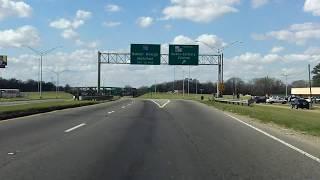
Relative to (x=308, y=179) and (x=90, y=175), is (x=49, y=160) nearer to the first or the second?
(x=90, y=175)

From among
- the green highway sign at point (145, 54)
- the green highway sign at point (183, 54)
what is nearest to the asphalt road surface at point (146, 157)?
the green highway sign at point (183, 54)

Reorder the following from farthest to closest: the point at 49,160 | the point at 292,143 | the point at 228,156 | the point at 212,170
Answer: the point at 292,143 → the point at 228,156 → the point at 49,160 → the point at 212,170

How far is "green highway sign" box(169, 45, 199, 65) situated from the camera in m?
76.4

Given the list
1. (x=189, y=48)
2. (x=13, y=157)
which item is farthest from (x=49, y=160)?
(x=189, y=48)

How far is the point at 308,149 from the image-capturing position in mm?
15844

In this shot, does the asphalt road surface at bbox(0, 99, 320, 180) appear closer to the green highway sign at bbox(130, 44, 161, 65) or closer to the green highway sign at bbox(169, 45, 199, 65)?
the green highway sign at bbox(169, 45, 199, 65)

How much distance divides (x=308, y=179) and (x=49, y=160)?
18.8ft

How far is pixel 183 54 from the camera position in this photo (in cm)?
7662

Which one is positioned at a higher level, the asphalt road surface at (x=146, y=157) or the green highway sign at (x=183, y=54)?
the green highway sign at (x=183, y=54)

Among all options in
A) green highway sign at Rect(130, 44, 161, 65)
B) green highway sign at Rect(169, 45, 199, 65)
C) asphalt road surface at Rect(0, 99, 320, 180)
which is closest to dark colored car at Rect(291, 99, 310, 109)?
green highway sign at Rect(169, 45, 199, 65)

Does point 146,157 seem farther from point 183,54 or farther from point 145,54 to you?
point 145,54

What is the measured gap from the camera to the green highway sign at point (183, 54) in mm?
76438

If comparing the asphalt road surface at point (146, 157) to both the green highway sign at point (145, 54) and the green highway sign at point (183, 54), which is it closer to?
the green highway sign at point (183, 54)

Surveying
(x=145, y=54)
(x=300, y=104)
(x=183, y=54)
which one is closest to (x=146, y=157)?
(x=183, y=54)
